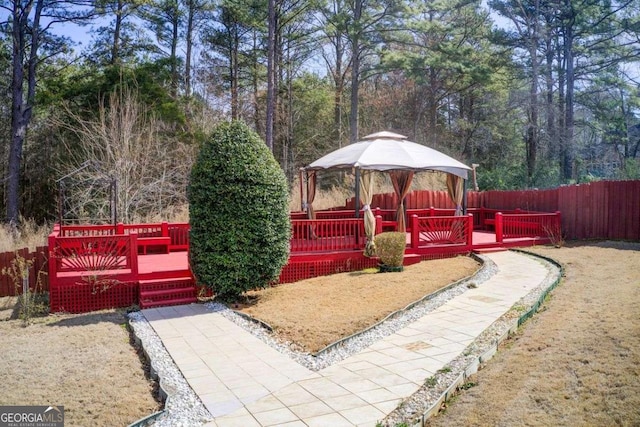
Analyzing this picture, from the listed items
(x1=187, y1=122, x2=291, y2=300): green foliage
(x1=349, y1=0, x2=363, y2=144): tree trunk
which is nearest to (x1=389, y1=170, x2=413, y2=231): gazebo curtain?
(x1=187, y1=122, x2=291, y2=300): green foliage

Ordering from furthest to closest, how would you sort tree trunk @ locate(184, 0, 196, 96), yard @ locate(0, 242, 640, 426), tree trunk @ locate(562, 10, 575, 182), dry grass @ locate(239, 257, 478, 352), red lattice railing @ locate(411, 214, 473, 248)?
tree trunk @ locate(184, 0, 196, 96)
tree trunk @ locate(562, 10, 575, 182)
red lattice railing @ locate(411, 214, 473, 248)
dry grass @ locate(239, 257, 478, 352)
yard @ locate(0, 242, 640, 426)

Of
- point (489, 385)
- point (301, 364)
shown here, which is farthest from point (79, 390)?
point (489, 385)

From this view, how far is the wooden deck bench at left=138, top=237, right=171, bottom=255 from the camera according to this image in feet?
31.9

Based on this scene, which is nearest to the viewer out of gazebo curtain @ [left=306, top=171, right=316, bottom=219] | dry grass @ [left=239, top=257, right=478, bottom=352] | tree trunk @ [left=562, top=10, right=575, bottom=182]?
dry grass @ [left=239, top=257, right=478, bottom=352]

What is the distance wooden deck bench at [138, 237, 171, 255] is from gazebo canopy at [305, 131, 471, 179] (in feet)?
13.0

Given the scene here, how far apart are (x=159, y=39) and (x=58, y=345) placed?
18.4m

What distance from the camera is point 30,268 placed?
8156 millimetres

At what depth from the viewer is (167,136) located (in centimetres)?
1769

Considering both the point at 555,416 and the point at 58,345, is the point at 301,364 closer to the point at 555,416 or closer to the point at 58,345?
the point at 555,416

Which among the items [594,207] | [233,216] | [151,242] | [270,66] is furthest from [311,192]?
[594,207]

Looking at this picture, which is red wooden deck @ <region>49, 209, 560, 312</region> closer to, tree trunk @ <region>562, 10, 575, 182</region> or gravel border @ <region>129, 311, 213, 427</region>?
gravel border @ <region>129, 311, 213, 427</region>

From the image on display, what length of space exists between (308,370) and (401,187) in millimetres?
7809

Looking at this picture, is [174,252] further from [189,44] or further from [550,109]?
[550,109]

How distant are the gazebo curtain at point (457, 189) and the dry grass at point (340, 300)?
2858 millimetres
